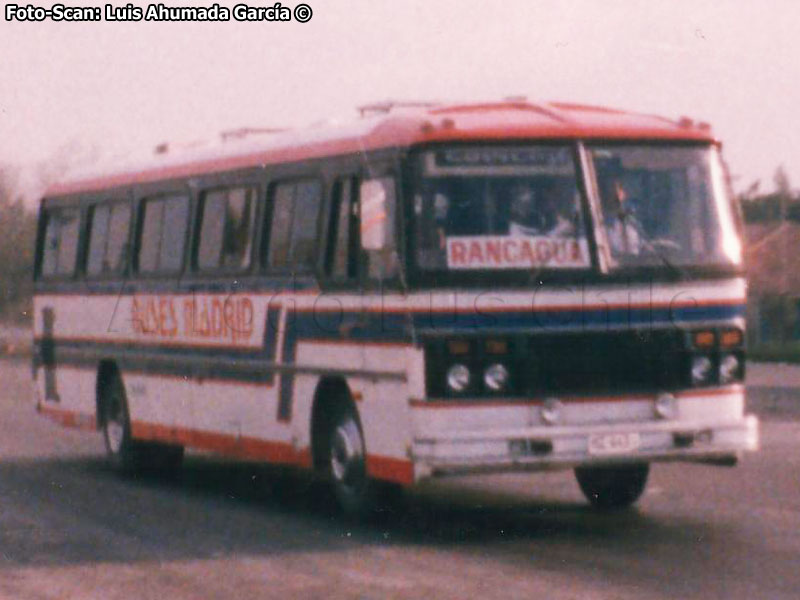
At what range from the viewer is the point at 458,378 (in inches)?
485

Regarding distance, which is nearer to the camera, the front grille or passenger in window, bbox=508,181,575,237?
the front grille

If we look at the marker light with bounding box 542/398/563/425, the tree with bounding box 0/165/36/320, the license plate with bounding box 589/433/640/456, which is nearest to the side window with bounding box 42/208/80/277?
the marker light with bounding box 542/398/563/425

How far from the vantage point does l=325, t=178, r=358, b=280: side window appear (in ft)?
44.4

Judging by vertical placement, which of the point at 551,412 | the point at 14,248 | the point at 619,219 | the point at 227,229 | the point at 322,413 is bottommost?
the point at 14,248

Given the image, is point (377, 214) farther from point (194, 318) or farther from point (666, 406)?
point (194, 318)

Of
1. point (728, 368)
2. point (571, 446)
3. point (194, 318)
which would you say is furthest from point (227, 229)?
point (728, 368)

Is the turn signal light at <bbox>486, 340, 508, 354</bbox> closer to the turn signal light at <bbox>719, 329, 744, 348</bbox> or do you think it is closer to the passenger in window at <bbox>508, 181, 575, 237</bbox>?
the passenger in window at <bbox>508, 181, 575, 237</bbox>

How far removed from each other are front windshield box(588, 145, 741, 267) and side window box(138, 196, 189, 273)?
16.7ft

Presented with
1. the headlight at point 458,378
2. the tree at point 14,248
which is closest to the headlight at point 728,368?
the headlight at point 458,378

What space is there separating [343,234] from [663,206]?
7.56ft

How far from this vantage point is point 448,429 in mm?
12273

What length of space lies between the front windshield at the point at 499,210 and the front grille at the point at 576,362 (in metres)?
0.50

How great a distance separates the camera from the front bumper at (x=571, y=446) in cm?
1223

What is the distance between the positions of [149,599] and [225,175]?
6.28m
